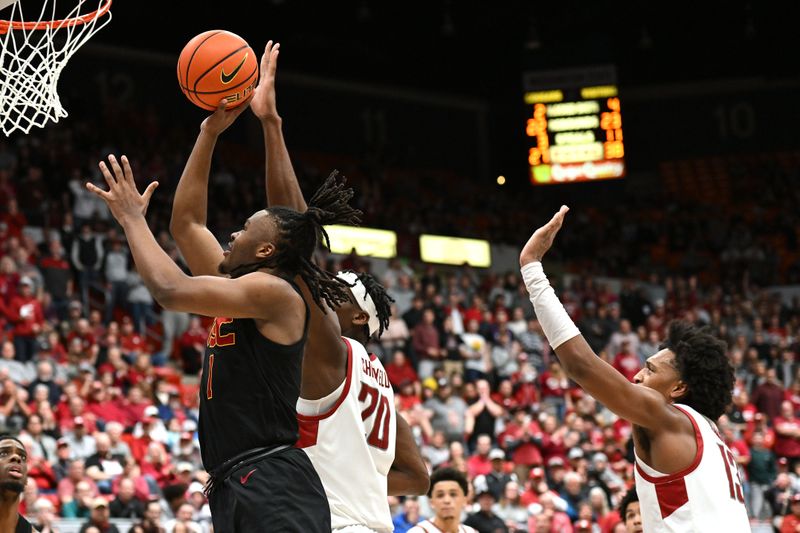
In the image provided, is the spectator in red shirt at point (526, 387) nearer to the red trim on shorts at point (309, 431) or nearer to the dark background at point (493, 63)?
the dark background at point (493, 63)

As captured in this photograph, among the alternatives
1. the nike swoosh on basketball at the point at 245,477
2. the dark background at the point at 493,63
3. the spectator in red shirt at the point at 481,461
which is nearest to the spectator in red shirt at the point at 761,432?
the spectator in red shirt at the point at 481,461

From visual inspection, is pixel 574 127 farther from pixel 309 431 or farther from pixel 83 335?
pixel 309 431

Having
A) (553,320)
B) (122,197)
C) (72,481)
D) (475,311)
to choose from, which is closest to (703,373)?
(553,320)

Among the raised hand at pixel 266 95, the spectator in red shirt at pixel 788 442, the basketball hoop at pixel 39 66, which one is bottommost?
the spectator in red shirt at pixel 788 442

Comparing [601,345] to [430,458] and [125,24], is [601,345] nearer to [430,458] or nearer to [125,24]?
[430,458]

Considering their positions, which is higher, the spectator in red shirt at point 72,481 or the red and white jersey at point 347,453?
the red and white jersey at point 347,453

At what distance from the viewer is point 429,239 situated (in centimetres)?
2034

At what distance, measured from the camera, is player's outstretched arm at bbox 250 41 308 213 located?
4.43m

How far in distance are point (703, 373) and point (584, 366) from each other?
0.52 metres

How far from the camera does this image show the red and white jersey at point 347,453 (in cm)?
420

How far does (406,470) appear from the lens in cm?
478

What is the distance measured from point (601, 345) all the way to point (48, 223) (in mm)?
7587

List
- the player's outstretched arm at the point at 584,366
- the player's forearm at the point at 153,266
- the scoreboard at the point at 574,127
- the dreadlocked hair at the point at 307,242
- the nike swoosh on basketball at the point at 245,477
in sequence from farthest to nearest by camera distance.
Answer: the scoreboard at the point at 574,127
the player's outstretched arm at the point at 584,366
the dreadlocked hair at the point at 307,242
the nike swoosh on basketball at the point at 245,477
the player's forearm at the point at 153,266

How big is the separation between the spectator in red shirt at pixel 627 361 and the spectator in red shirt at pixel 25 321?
7609 mm
